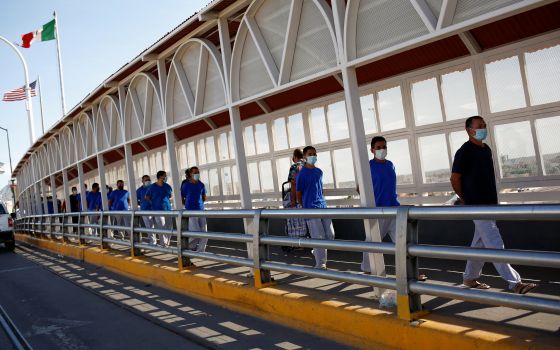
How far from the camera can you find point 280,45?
6.03 m

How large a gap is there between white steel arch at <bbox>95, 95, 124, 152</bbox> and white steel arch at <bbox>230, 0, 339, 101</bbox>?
565 cm

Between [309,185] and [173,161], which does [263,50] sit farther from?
[173,161]

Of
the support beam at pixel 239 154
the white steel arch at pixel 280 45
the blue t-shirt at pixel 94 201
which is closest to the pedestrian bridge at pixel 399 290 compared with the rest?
the support beam at pixel 239 154

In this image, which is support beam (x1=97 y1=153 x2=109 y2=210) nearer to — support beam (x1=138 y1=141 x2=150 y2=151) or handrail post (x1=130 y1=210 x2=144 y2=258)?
support beam (x1=138 y1=141 x2=150 y2=151)

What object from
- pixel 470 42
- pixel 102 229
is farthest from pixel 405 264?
pixel 102 229

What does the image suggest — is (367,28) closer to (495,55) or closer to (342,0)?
(342,0)

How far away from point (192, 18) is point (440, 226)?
485 cm

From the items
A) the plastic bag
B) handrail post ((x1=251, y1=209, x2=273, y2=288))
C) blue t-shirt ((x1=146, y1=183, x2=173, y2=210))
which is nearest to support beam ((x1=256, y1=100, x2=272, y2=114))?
blue t-shirt ((x1=146, y1=183, x2=173, y2=210))

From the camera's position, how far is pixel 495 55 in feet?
22.2

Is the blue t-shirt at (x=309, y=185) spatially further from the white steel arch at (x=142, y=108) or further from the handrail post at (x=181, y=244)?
the white steel arch at (x=142, y=108)

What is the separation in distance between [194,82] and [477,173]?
4865 mm

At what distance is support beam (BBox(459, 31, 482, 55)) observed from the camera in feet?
21.8

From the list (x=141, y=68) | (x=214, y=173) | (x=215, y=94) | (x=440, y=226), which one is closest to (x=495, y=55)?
(x=440, y=226)

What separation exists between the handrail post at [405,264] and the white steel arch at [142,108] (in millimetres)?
6220
